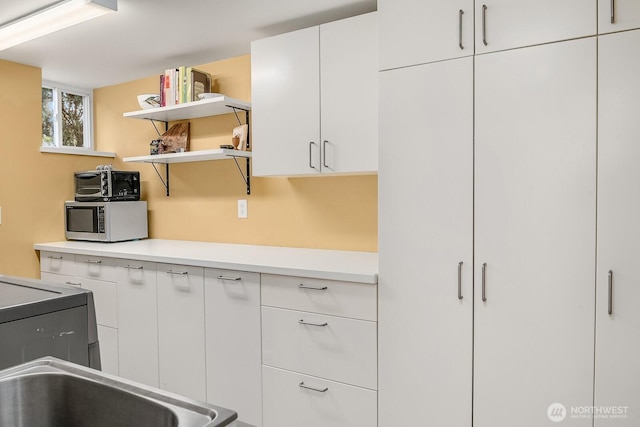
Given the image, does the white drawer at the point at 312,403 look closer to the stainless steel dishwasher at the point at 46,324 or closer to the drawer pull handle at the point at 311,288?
the drawer pull handle at the point at 311,288

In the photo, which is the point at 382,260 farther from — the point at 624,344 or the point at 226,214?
the point at 226,214

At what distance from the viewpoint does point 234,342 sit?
2418 mm

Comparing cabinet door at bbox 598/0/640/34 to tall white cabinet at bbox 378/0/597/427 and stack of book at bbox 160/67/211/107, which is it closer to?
tall white cabinet at bbox 378/0/597/427

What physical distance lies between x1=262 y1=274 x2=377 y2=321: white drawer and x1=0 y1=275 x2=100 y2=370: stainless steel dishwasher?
1047mm

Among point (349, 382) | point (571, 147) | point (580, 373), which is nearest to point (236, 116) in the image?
point (349, 382)

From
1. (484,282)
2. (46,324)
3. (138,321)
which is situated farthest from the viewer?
(138,321)

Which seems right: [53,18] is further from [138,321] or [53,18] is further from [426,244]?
[426,244]

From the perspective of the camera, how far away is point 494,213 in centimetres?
180

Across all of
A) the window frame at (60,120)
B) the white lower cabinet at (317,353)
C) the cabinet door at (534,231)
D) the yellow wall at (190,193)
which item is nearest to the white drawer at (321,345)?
the white lower cabinet at (317,353)

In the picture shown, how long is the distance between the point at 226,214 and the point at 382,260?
159cm

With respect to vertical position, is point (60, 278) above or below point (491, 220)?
below

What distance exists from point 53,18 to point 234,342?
1.94m

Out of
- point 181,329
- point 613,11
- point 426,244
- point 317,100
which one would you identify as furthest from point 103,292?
point 613,11

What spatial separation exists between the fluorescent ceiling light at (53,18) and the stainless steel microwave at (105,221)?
1180 mm
